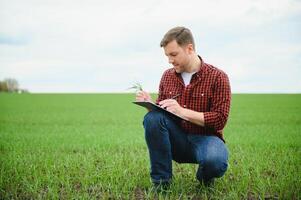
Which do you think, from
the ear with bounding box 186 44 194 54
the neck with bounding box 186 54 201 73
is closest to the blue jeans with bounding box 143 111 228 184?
the neck with bounding box 186 54 201 73

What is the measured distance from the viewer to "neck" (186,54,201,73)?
514cm

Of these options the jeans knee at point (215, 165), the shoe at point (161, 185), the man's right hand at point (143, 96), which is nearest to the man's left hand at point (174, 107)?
the man's right hand at point (143, 96)

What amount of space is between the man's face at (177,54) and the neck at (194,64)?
79 mm

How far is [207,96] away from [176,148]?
0.72 metres

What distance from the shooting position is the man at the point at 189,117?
483 cm

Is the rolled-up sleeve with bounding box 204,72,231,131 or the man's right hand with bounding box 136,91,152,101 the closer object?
the rolled-up sleeve with bounding box 204,72,231,131

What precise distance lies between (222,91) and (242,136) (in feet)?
22.8

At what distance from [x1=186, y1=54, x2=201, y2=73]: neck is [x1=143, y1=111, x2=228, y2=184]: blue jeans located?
66 centimetres

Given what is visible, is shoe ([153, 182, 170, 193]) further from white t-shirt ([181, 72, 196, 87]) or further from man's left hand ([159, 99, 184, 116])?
white t-shirt ([181, 72, 196, 87])

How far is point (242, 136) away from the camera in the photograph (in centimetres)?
1162

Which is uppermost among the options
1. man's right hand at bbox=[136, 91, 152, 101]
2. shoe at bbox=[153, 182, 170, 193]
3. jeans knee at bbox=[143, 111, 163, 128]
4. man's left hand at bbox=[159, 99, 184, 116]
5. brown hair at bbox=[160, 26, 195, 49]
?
brown hair at bbox=[160, 26, 195, 49]

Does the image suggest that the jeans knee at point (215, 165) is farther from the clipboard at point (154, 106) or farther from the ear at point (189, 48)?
the ear at point (189, 48)

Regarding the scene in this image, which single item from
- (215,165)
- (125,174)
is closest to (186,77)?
(215,165)

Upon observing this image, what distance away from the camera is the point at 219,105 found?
494 cm
